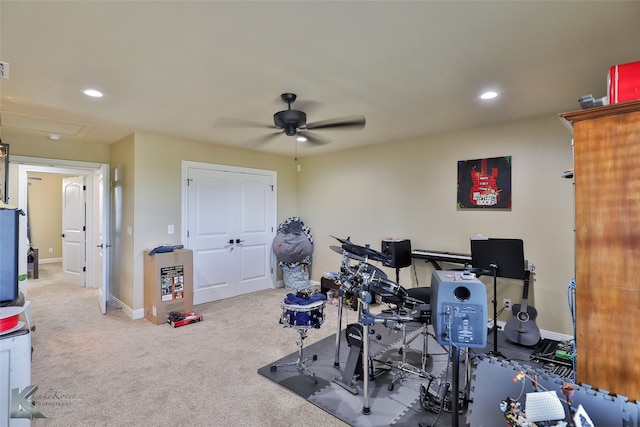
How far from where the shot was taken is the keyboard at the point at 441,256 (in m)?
3.71

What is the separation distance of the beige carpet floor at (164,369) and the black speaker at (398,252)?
98 centimetres

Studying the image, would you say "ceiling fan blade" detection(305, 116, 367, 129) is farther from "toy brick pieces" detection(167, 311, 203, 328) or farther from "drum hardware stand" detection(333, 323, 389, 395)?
"toy brick pieces" detection(167, 311, 203, 328)

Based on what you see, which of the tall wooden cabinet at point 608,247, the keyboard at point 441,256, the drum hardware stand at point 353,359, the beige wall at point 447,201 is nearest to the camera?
the tall wooden cabinet at point 608,247

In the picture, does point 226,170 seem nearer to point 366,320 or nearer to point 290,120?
point 290,120

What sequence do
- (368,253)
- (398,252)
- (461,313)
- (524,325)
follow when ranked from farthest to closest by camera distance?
(398,252)
(524,325)
(368,253)
(461,313)

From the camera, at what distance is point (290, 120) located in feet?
8.89

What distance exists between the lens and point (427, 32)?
73.4 inches

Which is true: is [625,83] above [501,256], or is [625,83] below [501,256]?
above

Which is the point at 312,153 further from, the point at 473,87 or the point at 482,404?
the point at 482,404

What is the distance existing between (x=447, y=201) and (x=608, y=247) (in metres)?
2.80

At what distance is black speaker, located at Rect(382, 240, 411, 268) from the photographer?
3.93 m

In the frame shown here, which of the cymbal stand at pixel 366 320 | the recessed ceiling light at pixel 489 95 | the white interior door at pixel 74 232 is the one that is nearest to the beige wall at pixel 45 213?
the white interior door at pixel 74 232

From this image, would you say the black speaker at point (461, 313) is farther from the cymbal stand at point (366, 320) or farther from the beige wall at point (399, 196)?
the beige wall at point (399, 196)

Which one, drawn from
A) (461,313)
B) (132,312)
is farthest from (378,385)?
(132,312)
